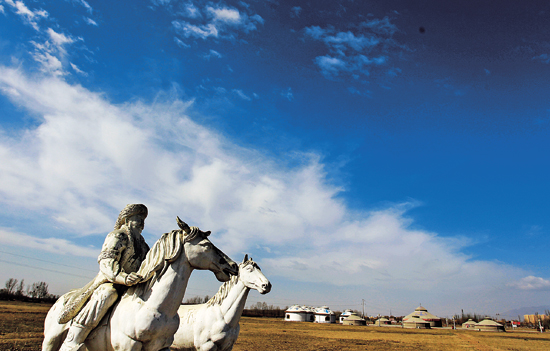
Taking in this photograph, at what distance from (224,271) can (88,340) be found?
1811 millimetres

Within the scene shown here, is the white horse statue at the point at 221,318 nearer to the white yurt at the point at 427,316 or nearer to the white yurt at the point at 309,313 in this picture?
the white yurt at the point at 309,313

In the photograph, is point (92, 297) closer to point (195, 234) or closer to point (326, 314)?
point (195, 234)

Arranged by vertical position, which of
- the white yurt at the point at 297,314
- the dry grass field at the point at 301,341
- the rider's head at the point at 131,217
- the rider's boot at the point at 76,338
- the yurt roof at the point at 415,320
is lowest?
the white yurt at the point at 297,314

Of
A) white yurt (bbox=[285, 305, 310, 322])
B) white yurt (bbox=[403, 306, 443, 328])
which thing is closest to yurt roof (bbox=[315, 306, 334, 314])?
white yurt (bbox=[285, 305, 310, 322])

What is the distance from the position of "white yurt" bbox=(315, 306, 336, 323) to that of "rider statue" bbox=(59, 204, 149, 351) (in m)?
80.5

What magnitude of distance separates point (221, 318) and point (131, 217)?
3238 mm

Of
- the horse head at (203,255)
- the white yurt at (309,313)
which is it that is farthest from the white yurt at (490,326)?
the horse head at (203,255)

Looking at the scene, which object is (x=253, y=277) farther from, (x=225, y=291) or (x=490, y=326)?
(x=490, y=326)

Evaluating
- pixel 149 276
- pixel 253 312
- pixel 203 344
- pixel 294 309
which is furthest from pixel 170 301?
pixel 253 312

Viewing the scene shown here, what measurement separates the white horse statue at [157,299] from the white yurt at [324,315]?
80655mm

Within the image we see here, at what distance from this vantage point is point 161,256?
11.5 ft

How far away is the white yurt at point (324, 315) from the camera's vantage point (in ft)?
248

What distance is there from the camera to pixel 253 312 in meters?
91.1

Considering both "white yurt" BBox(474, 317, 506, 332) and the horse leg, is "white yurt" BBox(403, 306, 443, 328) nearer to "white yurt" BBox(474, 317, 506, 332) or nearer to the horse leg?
"white yurt" BBox(474, 317, 506, 332)
